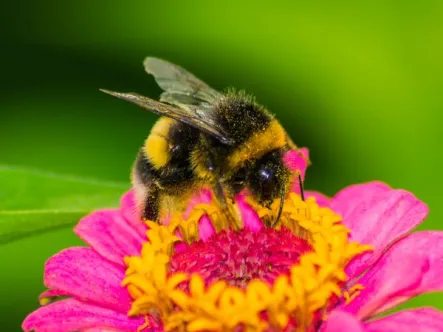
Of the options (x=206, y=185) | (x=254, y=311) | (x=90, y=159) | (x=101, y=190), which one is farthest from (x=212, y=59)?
(x=254, y=311)

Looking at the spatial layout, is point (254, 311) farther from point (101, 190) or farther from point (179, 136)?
point (101, 190)

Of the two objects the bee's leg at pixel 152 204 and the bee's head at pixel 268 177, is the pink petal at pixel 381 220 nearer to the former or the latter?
the bee's head at pixel 268 177

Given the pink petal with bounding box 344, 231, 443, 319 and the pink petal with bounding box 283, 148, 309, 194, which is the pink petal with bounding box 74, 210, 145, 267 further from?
the pink petal with bounding box 344, 231, 443, 319

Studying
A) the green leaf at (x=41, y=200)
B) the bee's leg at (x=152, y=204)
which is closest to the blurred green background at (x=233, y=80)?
the green leaf at (x=41, y=200)

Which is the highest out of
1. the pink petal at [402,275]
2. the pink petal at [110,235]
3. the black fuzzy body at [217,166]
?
the black fuzzy body at [217,166]

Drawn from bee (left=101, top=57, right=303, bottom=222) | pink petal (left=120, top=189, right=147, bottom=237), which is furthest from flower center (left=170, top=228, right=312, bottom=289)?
pink petal (left=120, top=189, right=147, bottom=237)

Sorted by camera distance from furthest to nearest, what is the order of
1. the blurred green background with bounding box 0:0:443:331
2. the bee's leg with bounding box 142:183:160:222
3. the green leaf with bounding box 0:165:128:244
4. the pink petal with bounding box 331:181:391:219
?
the blurred green background with bounding box 0:0:443:331 → the pink petal with bounding box 331:181:391:219 → the bee's leg with bounding box 142:183:160:222 → the green leaf with bounding box 0:165:128:244

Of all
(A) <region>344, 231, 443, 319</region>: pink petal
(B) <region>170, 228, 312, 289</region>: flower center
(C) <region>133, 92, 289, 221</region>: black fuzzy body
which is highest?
(C) <region>133, 92, 289, 221</region>: black fuzzy body
